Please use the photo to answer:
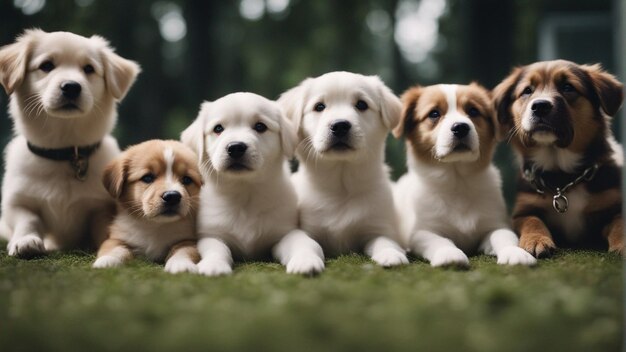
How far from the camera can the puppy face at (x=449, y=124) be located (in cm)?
366

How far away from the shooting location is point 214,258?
3.21m

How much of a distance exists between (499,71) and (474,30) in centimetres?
66

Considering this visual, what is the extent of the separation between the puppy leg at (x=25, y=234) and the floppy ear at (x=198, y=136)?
1.17 meters

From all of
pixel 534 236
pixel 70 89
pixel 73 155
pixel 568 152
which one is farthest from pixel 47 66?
pixel 568 152

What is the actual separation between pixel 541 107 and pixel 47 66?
333cm

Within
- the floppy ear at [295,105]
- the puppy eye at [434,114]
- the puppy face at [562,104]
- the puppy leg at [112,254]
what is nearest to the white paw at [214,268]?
the puppy leg at [112,254]

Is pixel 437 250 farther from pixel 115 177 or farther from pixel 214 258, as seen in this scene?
pixel 115 177

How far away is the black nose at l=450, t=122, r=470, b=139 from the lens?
3.64m

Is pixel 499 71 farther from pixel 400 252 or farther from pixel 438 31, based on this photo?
pixel 438 31

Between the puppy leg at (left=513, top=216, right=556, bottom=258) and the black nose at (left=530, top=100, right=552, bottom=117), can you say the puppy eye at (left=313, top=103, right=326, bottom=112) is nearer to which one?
the black nose at (left=530, top=100, right=552, bottom=117)

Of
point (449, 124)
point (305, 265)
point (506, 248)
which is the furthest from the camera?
point (449, 124)

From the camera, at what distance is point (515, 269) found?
3.00 m

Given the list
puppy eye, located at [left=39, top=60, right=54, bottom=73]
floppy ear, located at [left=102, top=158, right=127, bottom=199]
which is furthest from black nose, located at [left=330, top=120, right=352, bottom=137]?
puppy eye, located at [left=39, top=60, right=54, bottom=73]

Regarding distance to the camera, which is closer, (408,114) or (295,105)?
(295,105)
